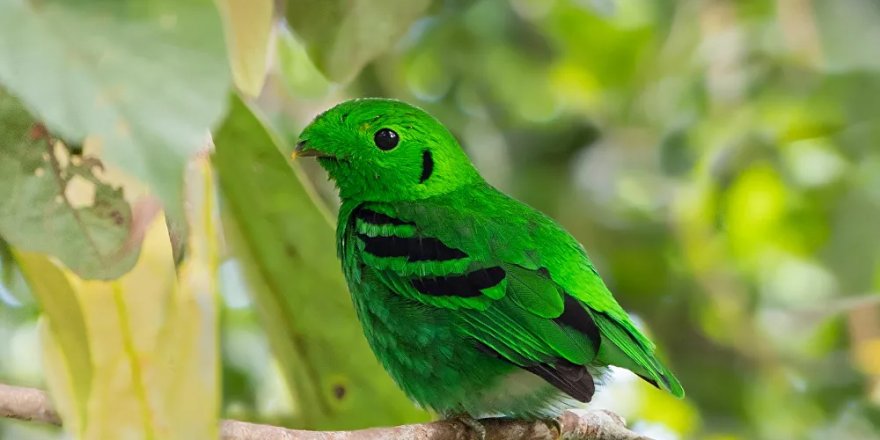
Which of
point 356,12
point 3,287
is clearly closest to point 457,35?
point 356,12

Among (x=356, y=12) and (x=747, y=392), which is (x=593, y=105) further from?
(x=356, y=12)

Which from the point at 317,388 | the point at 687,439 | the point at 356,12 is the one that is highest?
the point at 687,439

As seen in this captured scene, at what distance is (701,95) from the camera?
429 cm

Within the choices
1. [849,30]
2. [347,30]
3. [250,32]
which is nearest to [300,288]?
[347,30]

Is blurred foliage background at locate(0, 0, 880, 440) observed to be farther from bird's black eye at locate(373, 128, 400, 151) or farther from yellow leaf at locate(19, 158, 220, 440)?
yellow leaf at locate(19, 158, 220, 440)

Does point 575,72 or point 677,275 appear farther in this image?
point 575,72

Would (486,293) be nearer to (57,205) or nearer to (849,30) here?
(57,205)

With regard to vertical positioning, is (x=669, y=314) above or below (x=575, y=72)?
below

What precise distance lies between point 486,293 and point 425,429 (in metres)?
0.29

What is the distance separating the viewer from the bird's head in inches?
85.8

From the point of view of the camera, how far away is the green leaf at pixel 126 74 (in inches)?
38.5

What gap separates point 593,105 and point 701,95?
89cm

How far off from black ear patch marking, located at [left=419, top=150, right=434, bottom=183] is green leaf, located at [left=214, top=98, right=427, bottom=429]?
302 mm

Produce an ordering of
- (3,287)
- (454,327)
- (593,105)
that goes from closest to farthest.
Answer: (3,287)
(454,327)
(593,105)
